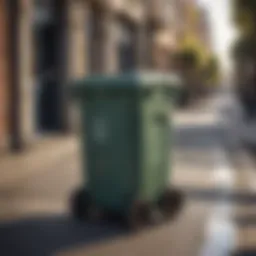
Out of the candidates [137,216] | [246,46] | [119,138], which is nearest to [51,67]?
[119,138]

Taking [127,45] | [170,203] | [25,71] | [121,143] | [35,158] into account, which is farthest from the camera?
[127,45]

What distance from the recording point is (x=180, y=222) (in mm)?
7762

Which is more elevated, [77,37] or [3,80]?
[77,37]

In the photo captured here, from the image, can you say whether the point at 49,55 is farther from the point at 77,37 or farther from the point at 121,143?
the point at 121,143

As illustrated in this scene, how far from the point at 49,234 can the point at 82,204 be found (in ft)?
2.74

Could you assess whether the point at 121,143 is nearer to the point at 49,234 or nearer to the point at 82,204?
the point at 82,204

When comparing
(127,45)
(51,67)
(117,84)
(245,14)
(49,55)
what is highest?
(245,14)

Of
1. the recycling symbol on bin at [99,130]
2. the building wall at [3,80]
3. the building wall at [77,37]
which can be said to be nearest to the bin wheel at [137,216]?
the recycling symbol on bin at [99,130]

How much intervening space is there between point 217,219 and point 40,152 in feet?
24.1

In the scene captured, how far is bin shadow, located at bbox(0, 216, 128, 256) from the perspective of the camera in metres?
6.38

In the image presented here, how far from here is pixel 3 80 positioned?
1417cm

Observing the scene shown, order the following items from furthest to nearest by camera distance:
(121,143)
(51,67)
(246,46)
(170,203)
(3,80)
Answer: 1. (246,46)
2. (51,67)
3. (3,80)
4. (170,203)
5. (121,143)

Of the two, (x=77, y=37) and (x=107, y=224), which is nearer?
(x=107, y=224)

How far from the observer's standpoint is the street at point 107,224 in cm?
646
